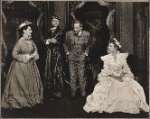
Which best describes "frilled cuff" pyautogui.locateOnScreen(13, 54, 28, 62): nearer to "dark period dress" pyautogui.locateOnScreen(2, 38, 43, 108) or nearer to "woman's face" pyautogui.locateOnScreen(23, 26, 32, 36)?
"dark period dress" pyautogui.locateOnScreen(2, 38, 43, 108)

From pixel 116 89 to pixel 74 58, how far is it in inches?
25.2

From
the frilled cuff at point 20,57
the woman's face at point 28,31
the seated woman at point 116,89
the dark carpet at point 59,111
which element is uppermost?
the woman's face at point 28,31

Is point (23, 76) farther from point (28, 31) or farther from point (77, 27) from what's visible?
point (77, 27)

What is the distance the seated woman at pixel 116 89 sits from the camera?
166 inches

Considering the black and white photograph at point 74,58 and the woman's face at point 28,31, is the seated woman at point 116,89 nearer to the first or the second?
the black and white photograph at point 74,58

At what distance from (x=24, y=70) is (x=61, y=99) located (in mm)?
580

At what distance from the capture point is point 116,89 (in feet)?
13.9

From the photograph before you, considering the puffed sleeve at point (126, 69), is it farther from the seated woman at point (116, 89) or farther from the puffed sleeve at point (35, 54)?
the puffed sleeve at point (35, 54)

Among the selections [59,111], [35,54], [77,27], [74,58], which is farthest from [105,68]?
[35,54]

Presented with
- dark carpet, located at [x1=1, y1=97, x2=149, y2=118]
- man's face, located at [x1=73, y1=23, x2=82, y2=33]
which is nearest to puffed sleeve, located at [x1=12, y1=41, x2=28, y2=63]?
dark carpet, located at [x1=1, y1=97, x2=149, y2=118]

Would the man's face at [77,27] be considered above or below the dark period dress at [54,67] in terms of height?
above

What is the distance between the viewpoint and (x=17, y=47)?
4.18 metres

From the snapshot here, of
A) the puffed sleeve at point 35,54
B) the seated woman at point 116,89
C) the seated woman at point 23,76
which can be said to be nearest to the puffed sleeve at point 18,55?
the seated woman at point 23,76

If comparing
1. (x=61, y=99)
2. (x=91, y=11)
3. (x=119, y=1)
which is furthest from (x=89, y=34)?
(x=61, y=99)
